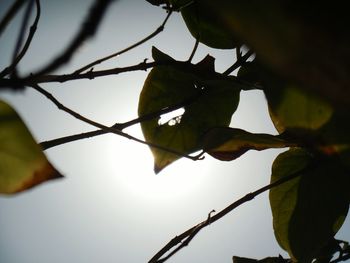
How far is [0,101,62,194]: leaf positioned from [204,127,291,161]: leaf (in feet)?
0.93

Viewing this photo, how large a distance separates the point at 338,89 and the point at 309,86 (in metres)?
0.02

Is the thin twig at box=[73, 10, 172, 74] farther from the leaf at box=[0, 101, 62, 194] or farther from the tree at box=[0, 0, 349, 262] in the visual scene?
the leaf at box=[0, 101, 62, 194]

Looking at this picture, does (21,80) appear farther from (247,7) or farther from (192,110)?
(192,110)

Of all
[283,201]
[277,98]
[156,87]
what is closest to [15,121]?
[277,98]

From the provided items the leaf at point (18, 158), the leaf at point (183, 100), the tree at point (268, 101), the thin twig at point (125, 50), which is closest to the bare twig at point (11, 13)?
the tree at point (268, 101)

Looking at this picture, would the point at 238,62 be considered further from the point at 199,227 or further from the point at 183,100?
the point at 199,227

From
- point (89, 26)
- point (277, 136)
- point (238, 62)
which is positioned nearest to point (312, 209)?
point (277, 136)

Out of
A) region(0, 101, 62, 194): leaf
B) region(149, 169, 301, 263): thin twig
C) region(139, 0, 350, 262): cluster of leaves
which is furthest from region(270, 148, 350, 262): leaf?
region(0, 101, 62, 194): leaf

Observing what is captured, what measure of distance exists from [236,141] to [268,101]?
0.97 feet

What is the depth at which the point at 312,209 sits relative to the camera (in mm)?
684

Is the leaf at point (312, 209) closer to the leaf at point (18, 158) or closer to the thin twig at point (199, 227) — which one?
the thin twig at point (199, 227)

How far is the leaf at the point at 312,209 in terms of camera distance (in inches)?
26.5

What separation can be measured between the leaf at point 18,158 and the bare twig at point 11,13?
16 cm

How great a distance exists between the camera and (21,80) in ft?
1.01
